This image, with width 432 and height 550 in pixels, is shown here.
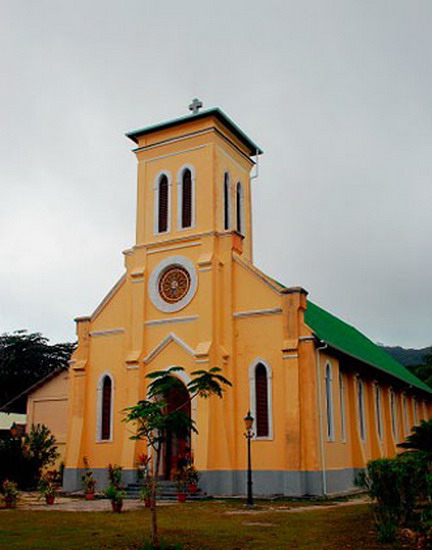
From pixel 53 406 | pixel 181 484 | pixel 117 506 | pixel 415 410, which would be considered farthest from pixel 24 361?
pixel 117 506

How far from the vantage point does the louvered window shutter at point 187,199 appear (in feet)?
89.6

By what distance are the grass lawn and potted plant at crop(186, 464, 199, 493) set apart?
12.9 ft

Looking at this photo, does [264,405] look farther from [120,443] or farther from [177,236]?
[177,236]

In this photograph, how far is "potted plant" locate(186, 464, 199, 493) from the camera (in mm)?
22500

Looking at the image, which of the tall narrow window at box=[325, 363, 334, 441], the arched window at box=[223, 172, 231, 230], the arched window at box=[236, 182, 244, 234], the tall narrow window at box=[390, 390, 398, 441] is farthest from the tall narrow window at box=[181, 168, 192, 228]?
the tall narrow window at box=[390, 390, 398, 441]

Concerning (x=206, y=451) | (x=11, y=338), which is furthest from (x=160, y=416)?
(x=11, y=338)

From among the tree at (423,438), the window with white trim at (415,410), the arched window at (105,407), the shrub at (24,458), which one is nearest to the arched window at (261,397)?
the arched window at (105,407)

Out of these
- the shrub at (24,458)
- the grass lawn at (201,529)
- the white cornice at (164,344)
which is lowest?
the grass lawn at (201,529)

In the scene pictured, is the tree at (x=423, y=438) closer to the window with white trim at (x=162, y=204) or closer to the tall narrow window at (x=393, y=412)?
the window with white trim at (x=162, y=204)

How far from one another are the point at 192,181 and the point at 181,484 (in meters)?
12.2

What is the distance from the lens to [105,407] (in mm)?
26984

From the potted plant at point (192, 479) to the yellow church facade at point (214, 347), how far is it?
0.40 metres

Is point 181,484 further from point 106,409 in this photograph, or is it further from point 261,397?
point 106,409

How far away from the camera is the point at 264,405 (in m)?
23.9
